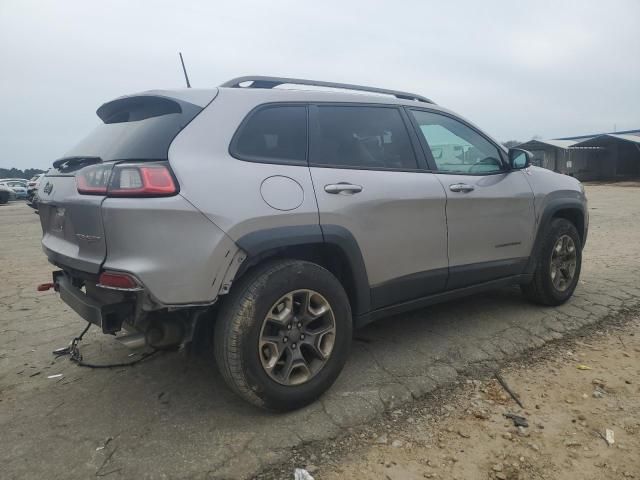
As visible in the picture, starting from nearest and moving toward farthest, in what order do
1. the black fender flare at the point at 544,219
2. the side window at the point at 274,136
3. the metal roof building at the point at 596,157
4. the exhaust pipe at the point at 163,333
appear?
the exhaust pipe at the point at 163,333, the side window at the point at 274,136, the black fender flare at the point at 544,219, the metal roof building at the point at 596,157

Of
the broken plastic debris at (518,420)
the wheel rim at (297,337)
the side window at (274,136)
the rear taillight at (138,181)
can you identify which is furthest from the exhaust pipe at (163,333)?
A: the broken plastic debris at (518,420)

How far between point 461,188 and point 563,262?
5.33 feet

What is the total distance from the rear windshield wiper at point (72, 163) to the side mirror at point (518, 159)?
311 cm

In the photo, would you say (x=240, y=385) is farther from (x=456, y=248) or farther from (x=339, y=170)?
(x=456, y=248)

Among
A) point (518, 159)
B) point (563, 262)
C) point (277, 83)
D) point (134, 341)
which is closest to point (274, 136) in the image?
point (277, 83)

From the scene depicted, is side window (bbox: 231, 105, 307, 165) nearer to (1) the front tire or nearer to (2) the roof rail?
(2) the roof rail

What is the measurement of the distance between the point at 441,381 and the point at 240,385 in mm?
1302

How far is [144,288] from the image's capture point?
2.19m

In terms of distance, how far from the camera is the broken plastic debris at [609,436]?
7.65 ft

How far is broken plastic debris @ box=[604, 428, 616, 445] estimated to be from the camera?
2331 mm

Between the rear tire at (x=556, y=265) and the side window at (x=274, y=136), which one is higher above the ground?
the side window at (x=274, y=136)

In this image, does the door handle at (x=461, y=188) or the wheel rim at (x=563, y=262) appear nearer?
the door handle at (x=461, y=188)

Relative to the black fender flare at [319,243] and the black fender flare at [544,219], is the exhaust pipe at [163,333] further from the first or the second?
the black fender flare at [544,219]

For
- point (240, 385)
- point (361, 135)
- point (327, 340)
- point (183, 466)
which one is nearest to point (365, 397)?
point (327, 340)
